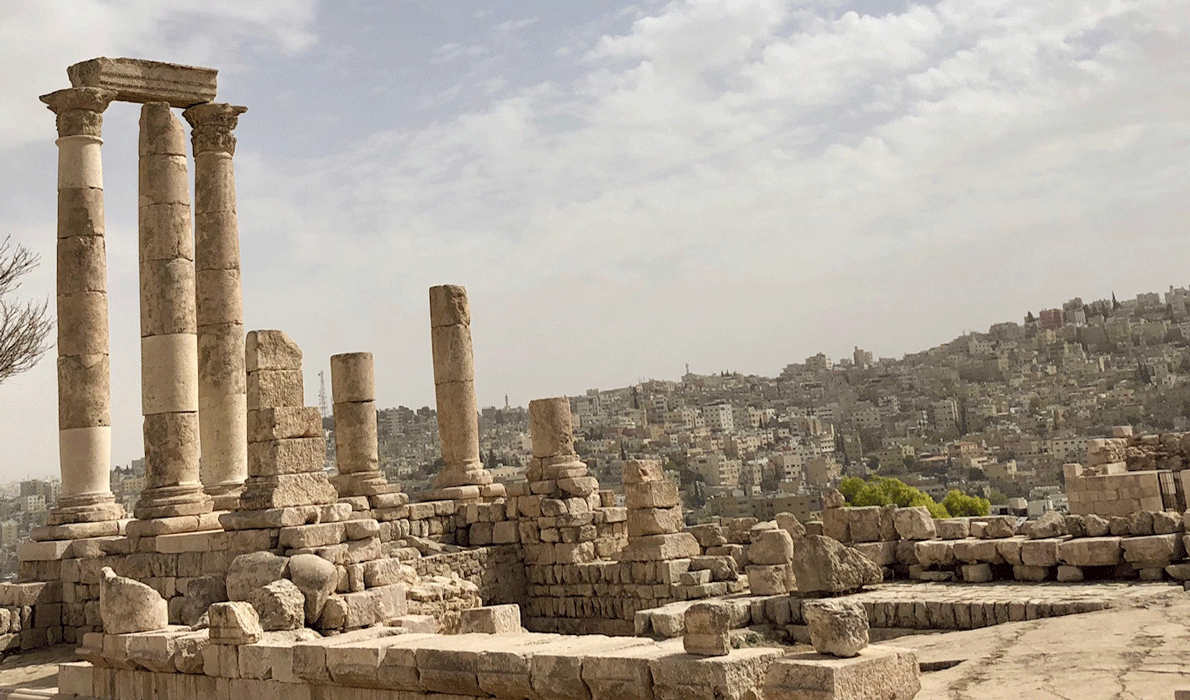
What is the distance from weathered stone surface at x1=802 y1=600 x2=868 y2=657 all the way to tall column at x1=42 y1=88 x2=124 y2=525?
41.1ft

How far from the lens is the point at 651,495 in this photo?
17.0 meters

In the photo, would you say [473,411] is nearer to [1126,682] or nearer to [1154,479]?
[1154,479]

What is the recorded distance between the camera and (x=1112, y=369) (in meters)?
102

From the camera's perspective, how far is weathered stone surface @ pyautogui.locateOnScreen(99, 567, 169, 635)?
11.3 m

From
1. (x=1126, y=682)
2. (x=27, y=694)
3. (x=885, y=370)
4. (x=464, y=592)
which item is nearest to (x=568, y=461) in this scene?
(x=464, y=592)

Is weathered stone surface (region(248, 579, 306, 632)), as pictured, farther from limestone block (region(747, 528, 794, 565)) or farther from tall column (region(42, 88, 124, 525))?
tall column (region(42, 88, 124, 525))

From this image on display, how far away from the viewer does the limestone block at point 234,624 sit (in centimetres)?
1009

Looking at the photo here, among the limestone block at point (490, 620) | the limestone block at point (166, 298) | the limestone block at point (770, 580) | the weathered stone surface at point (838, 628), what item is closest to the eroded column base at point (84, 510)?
the limestone block at point (166, 298)

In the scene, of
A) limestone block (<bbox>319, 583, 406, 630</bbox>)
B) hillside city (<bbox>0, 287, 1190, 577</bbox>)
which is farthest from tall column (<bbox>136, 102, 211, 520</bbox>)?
hillside city (<bbox>0, 287, 1190, 577</bbox>)

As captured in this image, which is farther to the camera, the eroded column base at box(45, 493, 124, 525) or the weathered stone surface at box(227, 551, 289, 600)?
the eroded column base at box(45, 493, 124, 525)

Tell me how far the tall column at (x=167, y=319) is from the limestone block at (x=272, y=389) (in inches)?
112

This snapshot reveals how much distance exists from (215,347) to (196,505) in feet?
7.38

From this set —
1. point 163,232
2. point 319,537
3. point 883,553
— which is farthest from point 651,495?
point 163,232

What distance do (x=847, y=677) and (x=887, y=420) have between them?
350 ft
